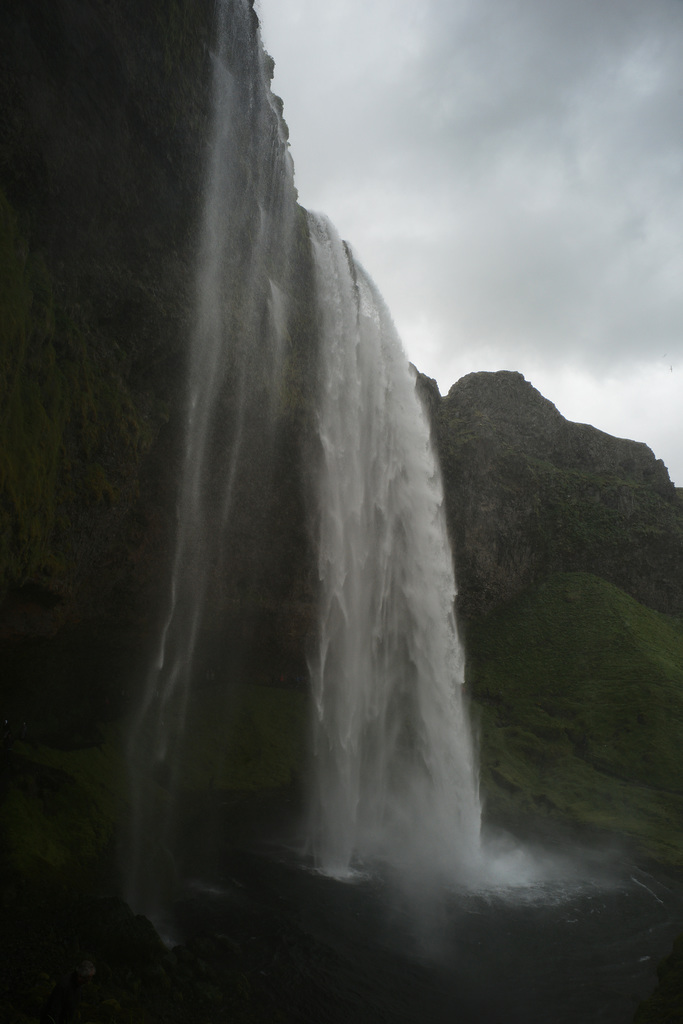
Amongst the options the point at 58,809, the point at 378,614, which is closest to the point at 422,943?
the point at 58,809

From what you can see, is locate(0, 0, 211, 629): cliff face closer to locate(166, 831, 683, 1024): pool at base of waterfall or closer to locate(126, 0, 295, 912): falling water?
locate(126, 0, 295, 912): falling water

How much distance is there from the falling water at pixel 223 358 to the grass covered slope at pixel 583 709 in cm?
1398

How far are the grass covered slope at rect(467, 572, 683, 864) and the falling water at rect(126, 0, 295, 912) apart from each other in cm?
1398

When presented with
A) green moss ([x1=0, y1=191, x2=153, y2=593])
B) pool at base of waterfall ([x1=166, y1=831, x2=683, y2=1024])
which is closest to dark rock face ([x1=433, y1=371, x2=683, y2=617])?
pool at base of waterfall ([x1=166, y1=831, x2=683, y2=1024])

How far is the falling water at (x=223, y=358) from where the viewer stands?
19.8m

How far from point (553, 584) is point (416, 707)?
21072 mm

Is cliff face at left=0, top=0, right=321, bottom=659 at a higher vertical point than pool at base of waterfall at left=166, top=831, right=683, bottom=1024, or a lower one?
higher

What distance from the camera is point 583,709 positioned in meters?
32.2

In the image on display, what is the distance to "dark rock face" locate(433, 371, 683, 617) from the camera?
40.9 metres

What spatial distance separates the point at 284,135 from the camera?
25734 mm

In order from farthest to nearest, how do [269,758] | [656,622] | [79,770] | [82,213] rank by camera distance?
[656,622]
[269,758]
[79,770]
[82,213]

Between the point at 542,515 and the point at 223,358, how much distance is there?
31160 millimetres

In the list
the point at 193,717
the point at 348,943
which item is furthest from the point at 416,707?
the point at 348,943

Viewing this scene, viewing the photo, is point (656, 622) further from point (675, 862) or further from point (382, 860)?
point (382, 860)
